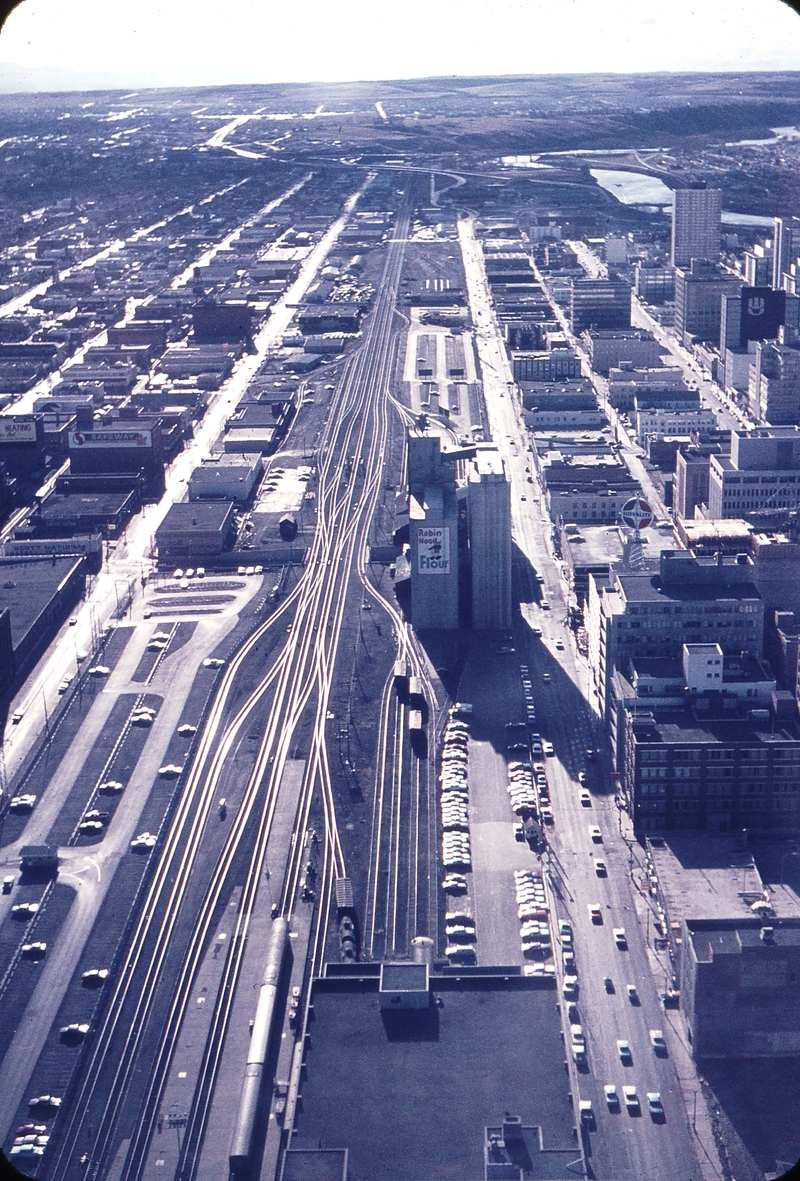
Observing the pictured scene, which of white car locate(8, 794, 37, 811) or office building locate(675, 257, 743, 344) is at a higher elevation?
office building locate(675, 257, 743, 344)

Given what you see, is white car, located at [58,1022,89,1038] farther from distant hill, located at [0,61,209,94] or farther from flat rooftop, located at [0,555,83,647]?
distant hill, located at [0,61,209,94]

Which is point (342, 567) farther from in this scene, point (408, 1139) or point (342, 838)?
point (408, 1139)

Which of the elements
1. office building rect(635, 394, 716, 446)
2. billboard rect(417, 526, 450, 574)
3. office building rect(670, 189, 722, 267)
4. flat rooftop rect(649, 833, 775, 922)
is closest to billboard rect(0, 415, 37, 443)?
billboard rect(417, 526, 450, 574)

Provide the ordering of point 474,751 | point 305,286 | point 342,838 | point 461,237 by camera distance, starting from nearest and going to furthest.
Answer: point 342,838 < point 474,751 < point 305,286 < point 461,237

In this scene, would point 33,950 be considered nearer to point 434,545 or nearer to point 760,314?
point 434,545

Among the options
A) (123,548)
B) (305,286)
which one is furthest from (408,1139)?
(305,286)

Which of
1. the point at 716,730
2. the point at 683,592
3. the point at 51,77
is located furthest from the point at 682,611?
the point at 51,77
